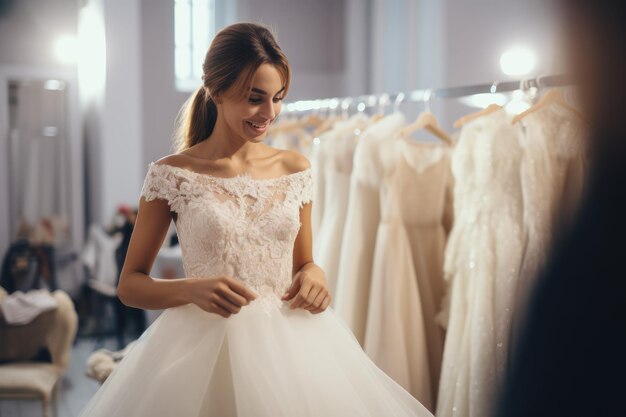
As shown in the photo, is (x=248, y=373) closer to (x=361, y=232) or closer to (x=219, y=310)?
(x=219, y=310)

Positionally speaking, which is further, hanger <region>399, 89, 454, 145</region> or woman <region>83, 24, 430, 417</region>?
hanger <region>399, 89, 454, 145</region>

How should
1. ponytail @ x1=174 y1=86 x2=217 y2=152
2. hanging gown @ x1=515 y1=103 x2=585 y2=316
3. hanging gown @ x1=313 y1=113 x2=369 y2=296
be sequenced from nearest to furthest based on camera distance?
ponytail @ x1=174 y1=86 x2=217 y2=152 < hanging gown @ x1=515 y1=103 x2=585 y2=316 < hanging gown @ x1=313 y1=113 x2=369 y2=296

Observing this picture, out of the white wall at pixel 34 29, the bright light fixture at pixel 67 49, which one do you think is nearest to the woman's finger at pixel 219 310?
the white wall at pixel 34 29

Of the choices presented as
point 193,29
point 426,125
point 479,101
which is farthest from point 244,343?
point 193,29

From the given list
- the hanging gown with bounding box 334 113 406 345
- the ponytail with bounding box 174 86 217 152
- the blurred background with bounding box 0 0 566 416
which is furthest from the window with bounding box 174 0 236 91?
the ponytail with bounding box 174 86 217 152

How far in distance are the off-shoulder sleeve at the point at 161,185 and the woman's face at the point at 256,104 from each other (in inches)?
5.4

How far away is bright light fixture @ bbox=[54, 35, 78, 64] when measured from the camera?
431 cm

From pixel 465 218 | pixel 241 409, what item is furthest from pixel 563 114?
pixel 241 409

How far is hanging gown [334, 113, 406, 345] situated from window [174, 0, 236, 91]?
2479mm

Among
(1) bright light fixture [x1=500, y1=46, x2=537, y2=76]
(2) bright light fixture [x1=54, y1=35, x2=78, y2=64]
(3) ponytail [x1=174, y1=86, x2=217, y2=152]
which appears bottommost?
(3) ponytail [x1=174, y1=86, x2=217, y2=152]

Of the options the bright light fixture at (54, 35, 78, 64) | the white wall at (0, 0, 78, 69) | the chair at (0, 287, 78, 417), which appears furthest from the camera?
the bright light fixture at (54, 35, 78, 64)

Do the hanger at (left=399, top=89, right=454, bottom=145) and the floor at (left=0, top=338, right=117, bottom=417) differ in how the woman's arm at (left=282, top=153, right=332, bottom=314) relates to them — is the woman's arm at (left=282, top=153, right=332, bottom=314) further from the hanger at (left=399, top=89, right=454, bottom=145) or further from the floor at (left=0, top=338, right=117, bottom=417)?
the floor at (left=0, top=338, right=117, bottom=417)

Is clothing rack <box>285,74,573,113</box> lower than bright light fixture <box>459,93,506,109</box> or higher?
lower

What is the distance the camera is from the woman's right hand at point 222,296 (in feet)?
3.43
